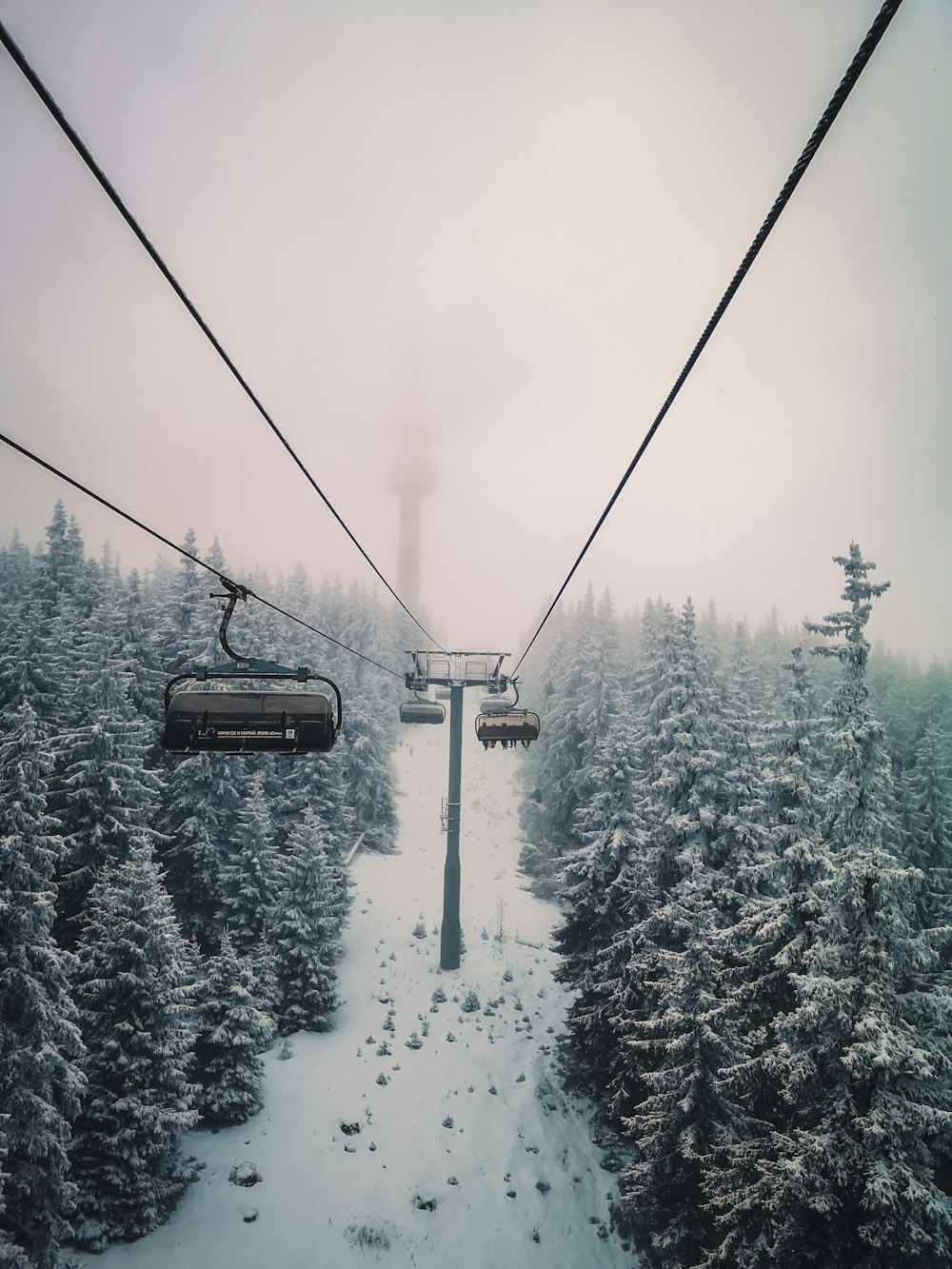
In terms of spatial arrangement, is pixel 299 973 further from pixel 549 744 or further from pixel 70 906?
pixel 549 744

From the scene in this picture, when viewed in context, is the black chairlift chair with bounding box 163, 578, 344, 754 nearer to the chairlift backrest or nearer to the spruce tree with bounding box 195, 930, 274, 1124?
the chairlift backrest

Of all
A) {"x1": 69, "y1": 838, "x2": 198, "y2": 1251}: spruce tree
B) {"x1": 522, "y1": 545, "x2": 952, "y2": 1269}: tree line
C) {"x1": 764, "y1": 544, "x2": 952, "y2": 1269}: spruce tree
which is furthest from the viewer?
{"x1": 69, "y1": 838, "x2": 198, "y2": 1251}: spruce tree

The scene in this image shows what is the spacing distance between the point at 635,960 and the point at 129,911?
41.3 feet

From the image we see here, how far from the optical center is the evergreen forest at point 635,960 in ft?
31.2

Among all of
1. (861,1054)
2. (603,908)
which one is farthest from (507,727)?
(861,1054)

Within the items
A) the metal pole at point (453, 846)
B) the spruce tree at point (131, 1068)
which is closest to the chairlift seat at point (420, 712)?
the metal pole at point (453, 846)

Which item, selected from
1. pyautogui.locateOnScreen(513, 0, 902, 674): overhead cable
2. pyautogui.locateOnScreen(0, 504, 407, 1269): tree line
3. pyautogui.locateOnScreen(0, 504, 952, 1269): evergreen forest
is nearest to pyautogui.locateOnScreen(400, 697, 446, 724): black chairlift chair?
pyautogui.locateOnScreen(0, 504, 952, 1269): evergreen forest

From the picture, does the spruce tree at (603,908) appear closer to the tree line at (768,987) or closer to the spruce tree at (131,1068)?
the tree line at (768,987)

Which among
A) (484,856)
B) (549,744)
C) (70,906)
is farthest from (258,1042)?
(549,744)

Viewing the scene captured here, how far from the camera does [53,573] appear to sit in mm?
30297

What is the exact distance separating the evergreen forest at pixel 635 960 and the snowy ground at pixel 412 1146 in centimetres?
89

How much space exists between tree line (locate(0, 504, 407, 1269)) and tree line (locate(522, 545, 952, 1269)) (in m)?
9.86

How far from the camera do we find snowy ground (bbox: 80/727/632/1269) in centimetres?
1223

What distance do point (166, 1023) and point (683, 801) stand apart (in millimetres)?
14293
